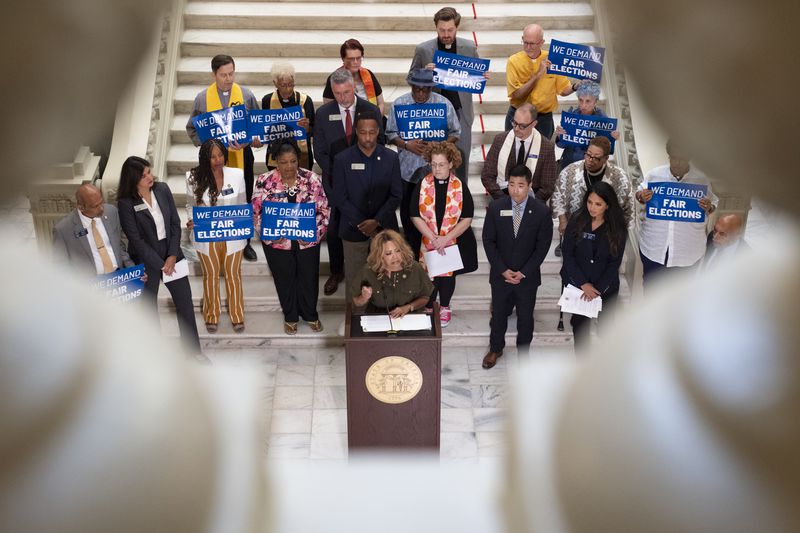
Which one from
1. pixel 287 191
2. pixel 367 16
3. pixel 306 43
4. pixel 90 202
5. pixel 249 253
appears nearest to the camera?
pixel 90 202

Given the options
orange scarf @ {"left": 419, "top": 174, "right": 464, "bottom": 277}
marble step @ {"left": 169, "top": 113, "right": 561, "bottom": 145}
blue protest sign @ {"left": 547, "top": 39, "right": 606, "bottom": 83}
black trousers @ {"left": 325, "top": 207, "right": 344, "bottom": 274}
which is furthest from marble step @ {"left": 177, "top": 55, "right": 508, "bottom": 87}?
orange scarf @ {"left": 419, "top": 174, "right": 464, "bottom": 277}

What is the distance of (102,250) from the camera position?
6.73 meters

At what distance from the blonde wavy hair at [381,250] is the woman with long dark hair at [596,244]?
4.59 feet

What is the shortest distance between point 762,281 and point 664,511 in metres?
0.10

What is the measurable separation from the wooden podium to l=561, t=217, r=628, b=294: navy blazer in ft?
4.52

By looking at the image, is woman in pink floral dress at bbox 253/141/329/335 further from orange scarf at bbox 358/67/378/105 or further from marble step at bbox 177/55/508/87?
marble step at bbox 177/55/508/87

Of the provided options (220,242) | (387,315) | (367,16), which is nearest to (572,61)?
(387,315)

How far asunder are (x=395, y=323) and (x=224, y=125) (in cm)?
292

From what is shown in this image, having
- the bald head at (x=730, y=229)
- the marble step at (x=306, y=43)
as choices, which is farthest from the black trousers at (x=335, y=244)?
the bald head at (x=730, y=229)

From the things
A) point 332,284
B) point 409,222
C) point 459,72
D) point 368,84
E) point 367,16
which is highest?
point 367,16

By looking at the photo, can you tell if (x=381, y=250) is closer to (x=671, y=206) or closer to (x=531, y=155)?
(x=531, y=155)

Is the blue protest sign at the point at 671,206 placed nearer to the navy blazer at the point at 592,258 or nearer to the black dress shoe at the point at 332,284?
the navy blazer at the point at 592,258

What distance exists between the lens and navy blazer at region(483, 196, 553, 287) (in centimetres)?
732

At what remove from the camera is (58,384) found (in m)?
0.37
